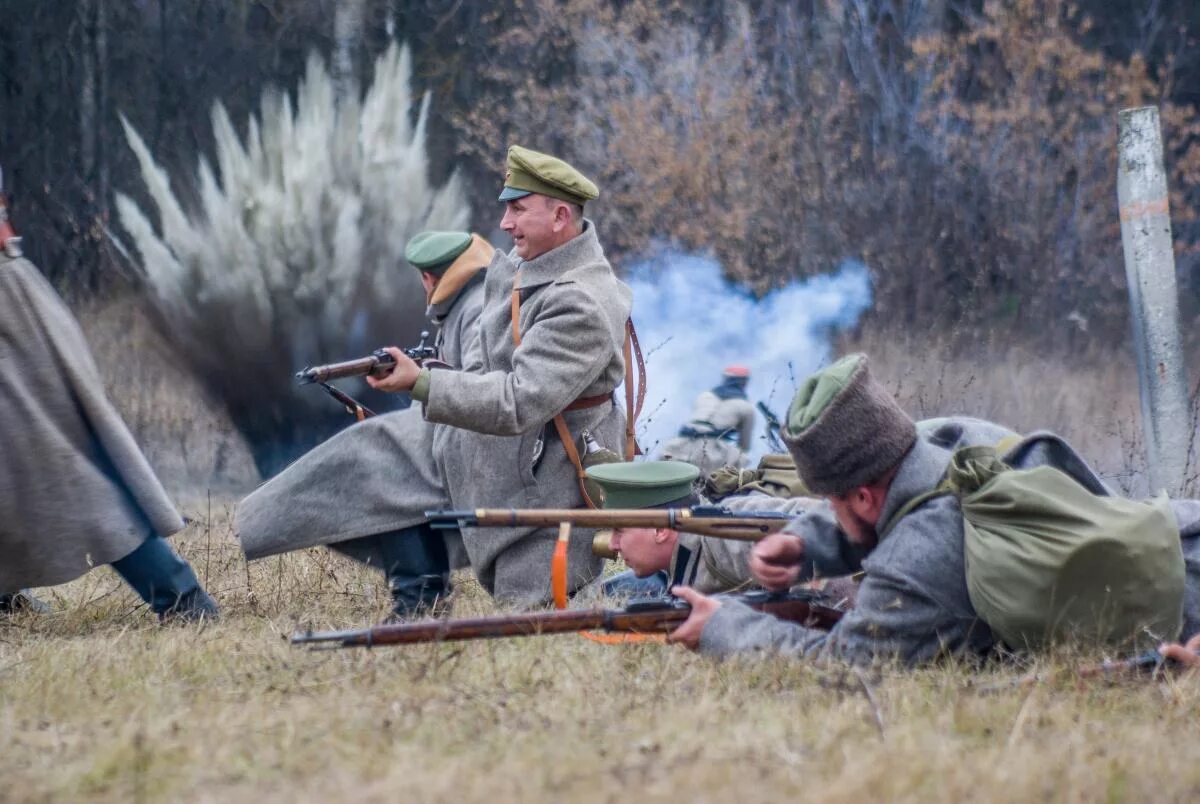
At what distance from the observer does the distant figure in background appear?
28.8 ft

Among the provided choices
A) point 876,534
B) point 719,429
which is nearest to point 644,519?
point 876,534

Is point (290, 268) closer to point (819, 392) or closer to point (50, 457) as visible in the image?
point (50, 457)

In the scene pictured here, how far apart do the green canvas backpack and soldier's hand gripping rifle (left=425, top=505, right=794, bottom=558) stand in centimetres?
74

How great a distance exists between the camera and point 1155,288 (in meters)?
7.84

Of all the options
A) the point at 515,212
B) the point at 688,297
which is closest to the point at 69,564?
the point at 515,212

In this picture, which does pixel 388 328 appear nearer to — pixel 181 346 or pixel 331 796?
pixel 181 346

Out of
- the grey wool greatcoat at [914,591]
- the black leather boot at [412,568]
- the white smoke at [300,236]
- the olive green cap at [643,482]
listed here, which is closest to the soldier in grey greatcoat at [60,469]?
the black leather boot at [412,568]

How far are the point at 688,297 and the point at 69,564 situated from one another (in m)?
9.76

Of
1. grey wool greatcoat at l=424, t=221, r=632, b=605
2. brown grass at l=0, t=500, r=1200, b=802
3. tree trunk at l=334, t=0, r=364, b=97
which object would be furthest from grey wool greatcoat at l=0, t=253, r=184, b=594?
tree trunk at l=334, t=0, r=364, b=97

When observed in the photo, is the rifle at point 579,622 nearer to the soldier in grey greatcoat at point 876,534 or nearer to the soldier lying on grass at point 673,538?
the soldier in grey greatcoat at point 876,534

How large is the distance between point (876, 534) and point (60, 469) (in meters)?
2.91

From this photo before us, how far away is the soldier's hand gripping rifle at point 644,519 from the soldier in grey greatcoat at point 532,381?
1031mm

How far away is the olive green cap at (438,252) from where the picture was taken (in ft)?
21.7

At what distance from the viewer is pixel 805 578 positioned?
4.67 metres
